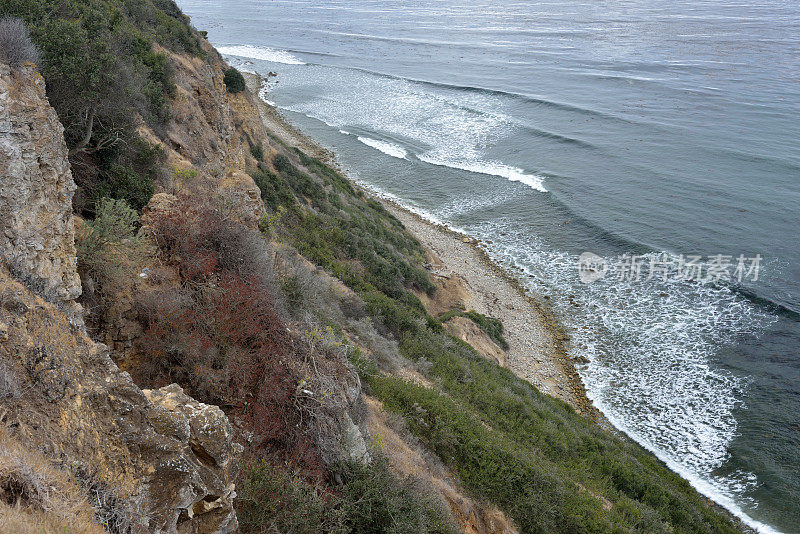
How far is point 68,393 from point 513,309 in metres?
26.2

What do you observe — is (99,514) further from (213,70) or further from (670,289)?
(670,289)

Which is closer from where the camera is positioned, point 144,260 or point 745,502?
point 144,260

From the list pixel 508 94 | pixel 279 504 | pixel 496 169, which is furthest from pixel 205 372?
pixel 508 94

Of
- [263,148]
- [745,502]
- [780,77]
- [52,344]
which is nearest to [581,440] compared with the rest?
[745,502]

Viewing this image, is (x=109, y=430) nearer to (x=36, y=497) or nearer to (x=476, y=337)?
(x=36, y=497)

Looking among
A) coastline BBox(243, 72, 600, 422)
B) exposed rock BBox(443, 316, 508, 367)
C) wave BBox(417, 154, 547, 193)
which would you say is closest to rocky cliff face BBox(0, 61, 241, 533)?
exposed rock BBox(443, 316, 508, 367)

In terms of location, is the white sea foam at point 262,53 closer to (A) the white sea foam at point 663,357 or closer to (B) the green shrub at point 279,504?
(A) the white sea foam at point 663,357

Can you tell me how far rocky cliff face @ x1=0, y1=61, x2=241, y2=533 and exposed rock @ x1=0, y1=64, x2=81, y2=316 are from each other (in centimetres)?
1

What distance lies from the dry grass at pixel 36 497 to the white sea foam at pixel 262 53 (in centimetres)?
8756

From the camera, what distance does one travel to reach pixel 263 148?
2581cm

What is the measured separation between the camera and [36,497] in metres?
3.29

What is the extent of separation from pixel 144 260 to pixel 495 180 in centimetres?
3829

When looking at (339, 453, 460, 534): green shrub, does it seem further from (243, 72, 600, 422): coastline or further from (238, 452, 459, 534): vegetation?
(243, 72, 600, 422): coastline

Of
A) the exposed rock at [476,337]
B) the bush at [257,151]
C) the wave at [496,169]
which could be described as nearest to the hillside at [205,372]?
the exposed rock at [476,337]
